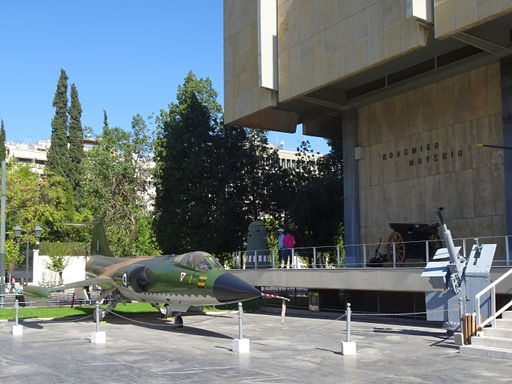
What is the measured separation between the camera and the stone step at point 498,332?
1391cm

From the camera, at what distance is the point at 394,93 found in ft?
88.8

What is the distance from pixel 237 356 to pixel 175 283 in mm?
5783

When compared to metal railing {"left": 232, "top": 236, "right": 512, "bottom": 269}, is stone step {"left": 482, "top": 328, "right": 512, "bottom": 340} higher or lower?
lower

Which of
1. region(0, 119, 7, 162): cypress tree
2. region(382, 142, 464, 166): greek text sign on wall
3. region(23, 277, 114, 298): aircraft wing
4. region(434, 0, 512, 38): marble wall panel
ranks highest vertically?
region(0, 119, 7, 162): cypress tree

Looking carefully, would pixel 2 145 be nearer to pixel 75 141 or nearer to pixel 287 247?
pixel 75 141

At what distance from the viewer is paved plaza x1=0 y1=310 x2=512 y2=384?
1097 cm

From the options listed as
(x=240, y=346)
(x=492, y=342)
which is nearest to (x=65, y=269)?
(x=240, y=346)

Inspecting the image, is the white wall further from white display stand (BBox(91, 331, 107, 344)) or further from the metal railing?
white display stand (BBox(91, 331, 107, 344))

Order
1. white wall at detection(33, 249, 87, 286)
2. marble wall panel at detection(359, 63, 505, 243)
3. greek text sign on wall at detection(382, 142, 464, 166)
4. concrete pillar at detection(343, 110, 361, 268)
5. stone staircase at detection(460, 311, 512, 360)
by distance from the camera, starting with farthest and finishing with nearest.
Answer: white wall at detection(33, 249, 87, 286)
concrete pillar at detection(343, 110, 361, 268)
greek text sign on wall at detection(382, 142, 464, 166)
marble wall panel at detection(359, 63, 505, 243)
stone staircase at detection(460, 311, 512, 360)

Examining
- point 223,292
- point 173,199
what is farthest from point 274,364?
point 173,199

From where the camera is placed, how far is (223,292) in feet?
55.8

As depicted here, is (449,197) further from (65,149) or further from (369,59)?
(65,149)

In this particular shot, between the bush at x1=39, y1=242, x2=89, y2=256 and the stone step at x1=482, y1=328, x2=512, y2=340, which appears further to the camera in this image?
the bush at x1=39, y1=242, x2=89, y2=256

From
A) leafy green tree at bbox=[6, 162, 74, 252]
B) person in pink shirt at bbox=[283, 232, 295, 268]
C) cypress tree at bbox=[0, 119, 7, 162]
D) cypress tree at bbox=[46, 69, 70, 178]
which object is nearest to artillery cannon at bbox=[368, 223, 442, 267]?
person in pink shirt at bbox=[283, 232, 295, 268]
